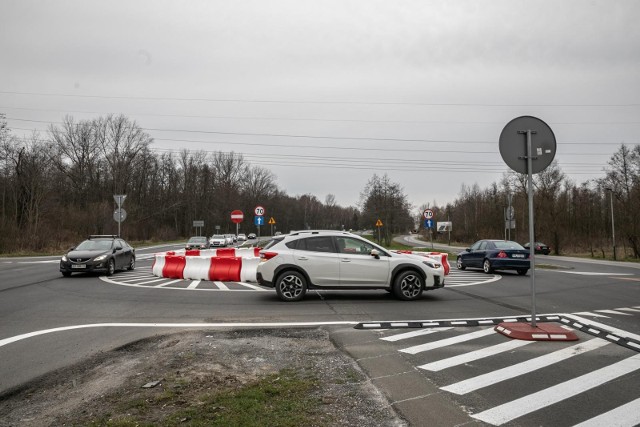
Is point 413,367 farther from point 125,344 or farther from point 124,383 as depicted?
point 125,344

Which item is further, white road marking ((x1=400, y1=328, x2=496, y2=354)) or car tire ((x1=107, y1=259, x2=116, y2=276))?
car tire ((x1=107, y1=259, x2=116, y2=276))

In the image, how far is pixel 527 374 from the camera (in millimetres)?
5242

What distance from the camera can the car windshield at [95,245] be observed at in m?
18.2

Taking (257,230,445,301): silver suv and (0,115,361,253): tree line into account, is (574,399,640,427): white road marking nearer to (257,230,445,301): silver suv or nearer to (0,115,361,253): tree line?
(257,230,445,301): silver suv

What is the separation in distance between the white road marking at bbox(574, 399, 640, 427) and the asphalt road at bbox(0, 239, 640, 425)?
1.8 inches

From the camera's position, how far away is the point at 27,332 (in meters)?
7.67

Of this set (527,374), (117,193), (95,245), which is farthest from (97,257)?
(117,193)

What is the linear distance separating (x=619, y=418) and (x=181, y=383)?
4089mm

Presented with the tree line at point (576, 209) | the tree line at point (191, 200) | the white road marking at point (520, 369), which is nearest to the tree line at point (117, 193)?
the tree line at point (191, 200)

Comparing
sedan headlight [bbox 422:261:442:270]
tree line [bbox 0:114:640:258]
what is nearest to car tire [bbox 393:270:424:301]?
sedan headlight [bbox 422:261:442:270]

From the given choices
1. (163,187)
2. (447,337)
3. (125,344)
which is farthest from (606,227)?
(163,187)

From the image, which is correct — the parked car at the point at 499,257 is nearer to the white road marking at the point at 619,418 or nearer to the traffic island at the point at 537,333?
the traffic island at the point at 537,333

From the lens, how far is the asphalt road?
4492 millimetres

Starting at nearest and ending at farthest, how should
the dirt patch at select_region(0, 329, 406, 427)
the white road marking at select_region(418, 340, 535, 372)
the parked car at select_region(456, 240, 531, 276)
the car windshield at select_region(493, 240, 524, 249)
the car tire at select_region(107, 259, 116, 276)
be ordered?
the dirt patch at select_region(0, 329, 406, 427) → the white road marking at select_region(418, 340, 535, 372) → the car tire at select_region(107, 259, 116, 276) → the parked car at select_region(456, 240, 531, 276) → the car windshield at select_region(493, 240, 524, 249)
